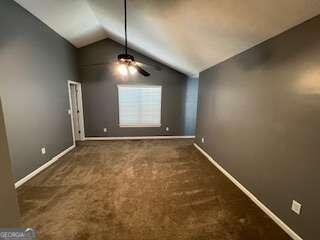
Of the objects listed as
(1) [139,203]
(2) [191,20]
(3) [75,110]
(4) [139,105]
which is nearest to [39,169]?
(1) [139,203]

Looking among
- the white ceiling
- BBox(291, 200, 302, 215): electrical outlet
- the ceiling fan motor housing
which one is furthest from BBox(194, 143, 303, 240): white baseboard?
the ceiling fan motor housing

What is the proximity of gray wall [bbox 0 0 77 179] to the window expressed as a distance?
6.07ft

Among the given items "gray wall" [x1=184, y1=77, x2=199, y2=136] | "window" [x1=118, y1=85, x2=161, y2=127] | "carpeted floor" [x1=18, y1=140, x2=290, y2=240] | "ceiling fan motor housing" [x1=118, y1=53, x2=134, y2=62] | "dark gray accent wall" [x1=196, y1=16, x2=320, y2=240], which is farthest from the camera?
"gray wall" [x1=184, y1=77, x2=199, y2=136]

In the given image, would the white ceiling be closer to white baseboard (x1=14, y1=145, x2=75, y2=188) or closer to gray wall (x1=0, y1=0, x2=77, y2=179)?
gray wall (x1=0, y1=0, x2=77, y2=179)

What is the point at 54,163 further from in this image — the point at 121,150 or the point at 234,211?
the point at 234,211

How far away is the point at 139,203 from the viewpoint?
8.43ft

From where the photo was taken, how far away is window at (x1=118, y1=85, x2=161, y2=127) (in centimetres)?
600

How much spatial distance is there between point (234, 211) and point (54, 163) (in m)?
3.71

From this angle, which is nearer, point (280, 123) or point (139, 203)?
point (280, 123)

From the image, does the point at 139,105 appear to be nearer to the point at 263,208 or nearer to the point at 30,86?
the point at 30,86

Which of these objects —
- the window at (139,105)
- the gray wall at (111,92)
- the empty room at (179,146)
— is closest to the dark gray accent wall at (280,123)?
the empty room at (179,146)

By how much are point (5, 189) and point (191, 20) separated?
101 inches

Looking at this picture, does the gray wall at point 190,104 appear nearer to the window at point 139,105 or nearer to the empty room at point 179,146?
the window at point 139,105

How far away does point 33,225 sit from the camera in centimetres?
214
